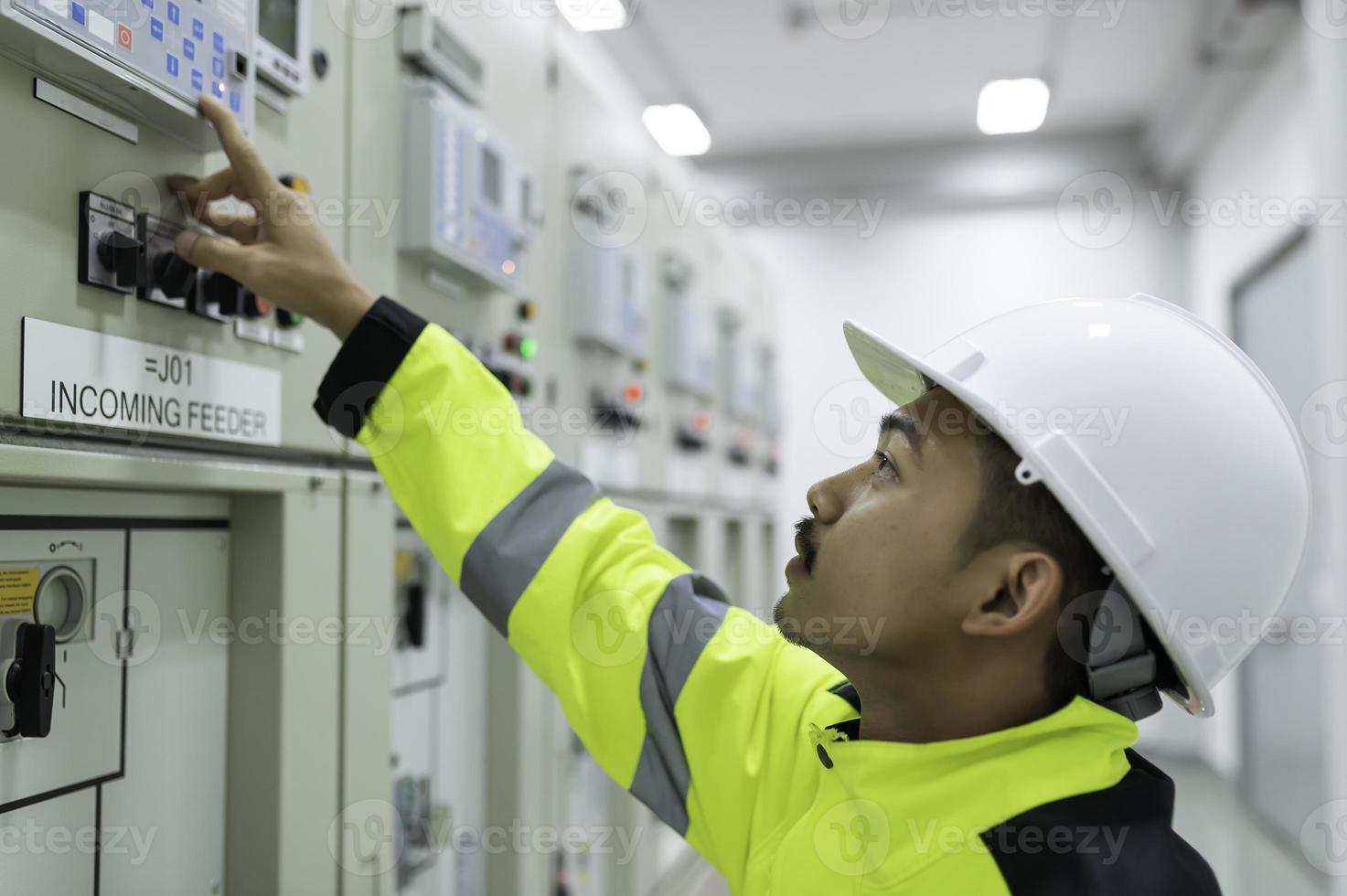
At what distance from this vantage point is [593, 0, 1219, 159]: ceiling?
4410 mm

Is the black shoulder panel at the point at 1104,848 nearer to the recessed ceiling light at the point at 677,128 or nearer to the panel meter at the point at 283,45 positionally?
the panel meter at the point at 283,45

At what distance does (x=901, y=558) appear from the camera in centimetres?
112

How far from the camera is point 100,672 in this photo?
114 cm

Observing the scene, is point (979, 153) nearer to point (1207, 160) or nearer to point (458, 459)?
point (1207, 160)

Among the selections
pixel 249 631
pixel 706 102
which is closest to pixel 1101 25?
pixel 706 102

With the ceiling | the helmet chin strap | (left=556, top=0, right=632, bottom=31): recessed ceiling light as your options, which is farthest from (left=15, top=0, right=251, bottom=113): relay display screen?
the ceiling

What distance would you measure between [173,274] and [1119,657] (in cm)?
112

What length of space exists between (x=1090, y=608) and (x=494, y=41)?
5.03ft

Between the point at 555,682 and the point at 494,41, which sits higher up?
the point at 494,41

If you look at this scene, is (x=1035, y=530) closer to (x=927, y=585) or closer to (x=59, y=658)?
(x=927, y=585)

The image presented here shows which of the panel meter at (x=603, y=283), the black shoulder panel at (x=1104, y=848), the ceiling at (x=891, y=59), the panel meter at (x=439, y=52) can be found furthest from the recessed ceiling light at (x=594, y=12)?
the black shoulder panel at (x=1104, y=848)

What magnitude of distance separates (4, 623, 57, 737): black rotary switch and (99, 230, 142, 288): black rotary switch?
14.4 inches

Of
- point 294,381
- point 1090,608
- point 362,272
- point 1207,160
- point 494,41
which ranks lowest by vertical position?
point 1090,608

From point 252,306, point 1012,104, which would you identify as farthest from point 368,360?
point 1012,104
